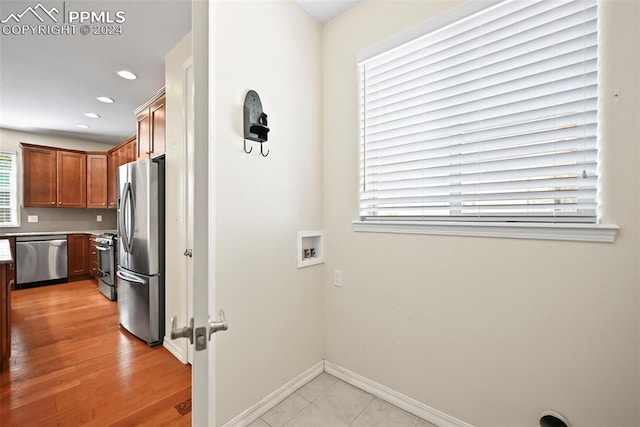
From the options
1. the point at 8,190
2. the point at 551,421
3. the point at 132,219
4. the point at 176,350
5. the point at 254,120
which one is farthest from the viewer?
the point at 8,190

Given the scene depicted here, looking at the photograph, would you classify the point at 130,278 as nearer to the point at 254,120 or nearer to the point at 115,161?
the point at 254,120

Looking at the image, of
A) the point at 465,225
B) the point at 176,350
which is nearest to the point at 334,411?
the point at 465,225

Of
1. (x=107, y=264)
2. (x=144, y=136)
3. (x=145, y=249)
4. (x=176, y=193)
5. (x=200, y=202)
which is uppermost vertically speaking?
(x=144, y=136)

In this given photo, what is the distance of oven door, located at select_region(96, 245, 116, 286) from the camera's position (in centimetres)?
376

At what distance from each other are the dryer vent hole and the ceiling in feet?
8.77

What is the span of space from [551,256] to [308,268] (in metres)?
1.42

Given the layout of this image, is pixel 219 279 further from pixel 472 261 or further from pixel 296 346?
pixel 472 261

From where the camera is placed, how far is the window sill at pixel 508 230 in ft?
3.68

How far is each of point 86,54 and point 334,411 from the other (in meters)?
3.62

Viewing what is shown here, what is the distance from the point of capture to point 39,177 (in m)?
4.74

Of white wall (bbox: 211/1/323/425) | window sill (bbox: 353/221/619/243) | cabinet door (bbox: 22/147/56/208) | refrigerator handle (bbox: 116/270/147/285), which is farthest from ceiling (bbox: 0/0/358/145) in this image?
refrigerator handle (bbox: 116/270/147/285)

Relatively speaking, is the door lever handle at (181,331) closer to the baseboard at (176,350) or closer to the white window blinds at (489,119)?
the white window blinds at (489,119)

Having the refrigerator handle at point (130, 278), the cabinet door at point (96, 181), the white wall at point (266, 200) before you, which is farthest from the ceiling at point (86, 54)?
the refrigerator handle at point (130, 278)

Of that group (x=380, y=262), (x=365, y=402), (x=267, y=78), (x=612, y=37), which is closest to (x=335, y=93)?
(x=267, y=78)
